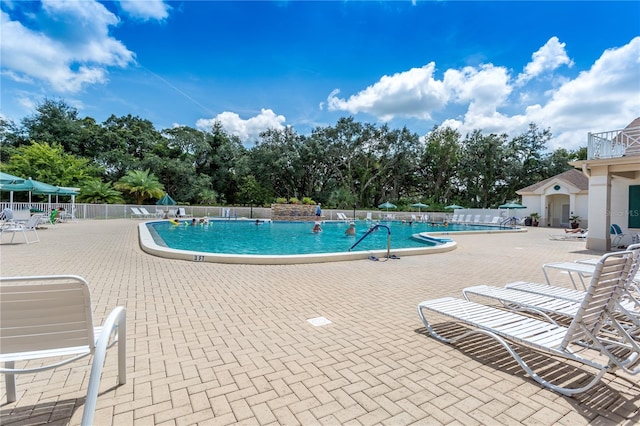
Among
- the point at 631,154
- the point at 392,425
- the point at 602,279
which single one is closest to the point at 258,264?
the point at 392,425

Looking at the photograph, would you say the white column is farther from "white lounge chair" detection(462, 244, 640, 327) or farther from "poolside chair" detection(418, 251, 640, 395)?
"poolside chair" detection(418, 251, 640, 395)

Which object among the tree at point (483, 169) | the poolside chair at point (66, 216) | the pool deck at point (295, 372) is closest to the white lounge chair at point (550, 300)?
the pool deck at point (295, 372)

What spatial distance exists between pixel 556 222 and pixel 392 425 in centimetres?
3110

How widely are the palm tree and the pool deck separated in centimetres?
2560

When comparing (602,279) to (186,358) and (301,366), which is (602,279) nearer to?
(301,366)

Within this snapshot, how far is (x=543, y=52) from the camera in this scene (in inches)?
543

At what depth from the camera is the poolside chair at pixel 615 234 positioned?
1168 cm

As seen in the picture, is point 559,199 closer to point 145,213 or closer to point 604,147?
point 604,147

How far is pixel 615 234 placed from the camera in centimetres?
1179

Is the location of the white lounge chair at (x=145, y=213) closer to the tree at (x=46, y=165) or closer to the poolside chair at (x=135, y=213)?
the poolside chair at (x=135, y=213)

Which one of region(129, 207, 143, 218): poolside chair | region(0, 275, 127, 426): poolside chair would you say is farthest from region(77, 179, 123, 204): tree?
region(0, 275, 127, 426): poolside chair

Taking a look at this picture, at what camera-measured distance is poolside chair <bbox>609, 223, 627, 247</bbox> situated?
11.7 metres

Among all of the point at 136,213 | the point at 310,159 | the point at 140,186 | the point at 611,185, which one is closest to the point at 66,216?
the point at 136,213

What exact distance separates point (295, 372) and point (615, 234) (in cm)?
1473
